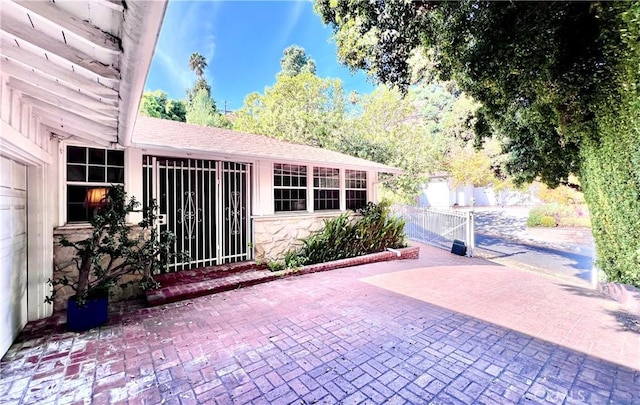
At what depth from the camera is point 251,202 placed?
6949 mm

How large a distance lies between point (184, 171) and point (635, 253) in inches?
347

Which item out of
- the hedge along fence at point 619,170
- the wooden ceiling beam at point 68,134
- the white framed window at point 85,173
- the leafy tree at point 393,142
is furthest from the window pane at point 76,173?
the leafy tree at point 393,142

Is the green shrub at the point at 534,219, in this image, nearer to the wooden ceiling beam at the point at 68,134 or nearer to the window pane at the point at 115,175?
the window pane at the point at 115,175

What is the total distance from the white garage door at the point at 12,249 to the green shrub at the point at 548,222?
70.1 ft

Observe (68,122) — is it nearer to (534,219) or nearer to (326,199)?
(326,199)

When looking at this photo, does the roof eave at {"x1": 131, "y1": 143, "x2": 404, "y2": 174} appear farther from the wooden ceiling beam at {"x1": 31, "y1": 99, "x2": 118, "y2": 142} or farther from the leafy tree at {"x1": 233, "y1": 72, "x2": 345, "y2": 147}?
the leafy tree at {"x1": 233, "y1": 72, "x2": 345, "y2": 147}

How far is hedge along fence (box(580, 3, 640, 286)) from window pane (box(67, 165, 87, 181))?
→ 8.57 meters

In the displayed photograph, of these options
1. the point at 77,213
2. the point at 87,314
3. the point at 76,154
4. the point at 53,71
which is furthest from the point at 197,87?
the point at 53,71

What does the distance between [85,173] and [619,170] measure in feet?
31.2

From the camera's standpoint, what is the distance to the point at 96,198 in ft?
15.4

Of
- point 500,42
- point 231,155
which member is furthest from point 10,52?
point 500,42

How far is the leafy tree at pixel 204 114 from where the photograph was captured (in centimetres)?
2550

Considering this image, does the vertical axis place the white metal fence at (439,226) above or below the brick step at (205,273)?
above

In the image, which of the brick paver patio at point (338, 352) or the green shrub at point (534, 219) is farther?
the green shrub at point (534, 219)
